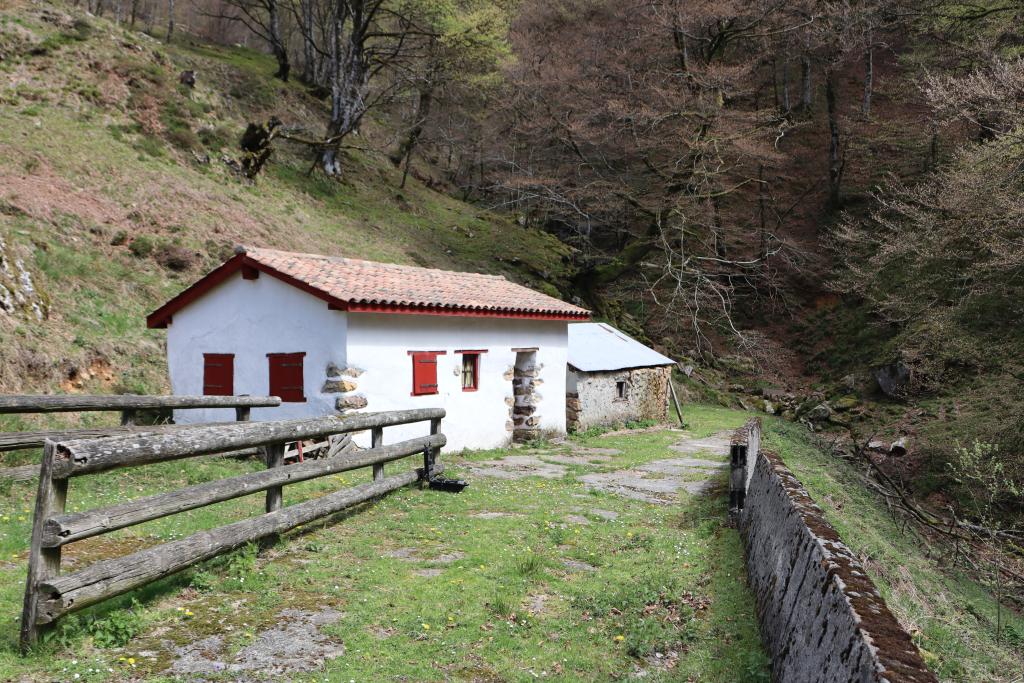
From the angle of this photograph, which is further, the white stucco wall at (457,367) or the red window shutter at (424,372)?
the red window shutter at (424,372)

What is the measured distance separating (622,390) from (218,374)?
12080 millimetres

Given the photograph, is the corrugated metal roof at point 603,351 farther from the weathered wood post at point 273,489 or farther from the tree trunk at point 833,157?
the tree trunk at point 833,157

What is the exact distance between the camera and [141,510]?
4.63 meters

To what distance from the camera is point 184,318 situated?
14969 mm

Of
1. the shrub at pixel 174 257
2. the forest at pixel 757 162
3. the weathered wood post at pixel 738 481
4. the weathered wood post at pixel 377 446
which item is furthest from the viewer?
Answer: the shrub at pixel 174 257

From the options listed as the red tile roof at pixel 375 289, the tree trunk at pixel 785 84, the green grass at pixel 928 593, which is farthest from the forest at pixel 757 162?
the red tile roof at pixel 375 289

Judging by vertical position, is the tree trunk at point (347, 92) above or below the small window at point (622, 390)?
above

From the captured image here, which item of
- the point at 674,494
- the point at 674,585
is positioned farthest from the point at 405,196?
the point at 674,585

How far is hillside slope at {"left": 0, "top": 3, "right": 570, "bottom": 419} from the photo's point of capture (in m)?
15.2

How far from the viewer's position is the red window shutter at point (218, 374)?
14.3 meters

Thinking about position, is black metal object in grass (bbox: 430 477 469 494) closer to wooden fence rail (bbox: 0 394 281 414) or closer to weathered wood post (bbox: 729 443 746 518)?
wooden fence rail (bbox: 0 394 281 414)

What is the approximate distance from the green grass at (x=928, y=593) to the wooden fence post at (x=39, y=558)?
610 centimetres

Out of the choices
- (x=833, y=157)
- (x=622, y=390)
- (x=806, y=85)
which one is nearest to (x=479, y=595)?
(x=622, y=390)

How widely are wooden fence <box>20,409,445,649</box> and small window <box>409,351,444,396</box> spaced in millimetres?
6462
